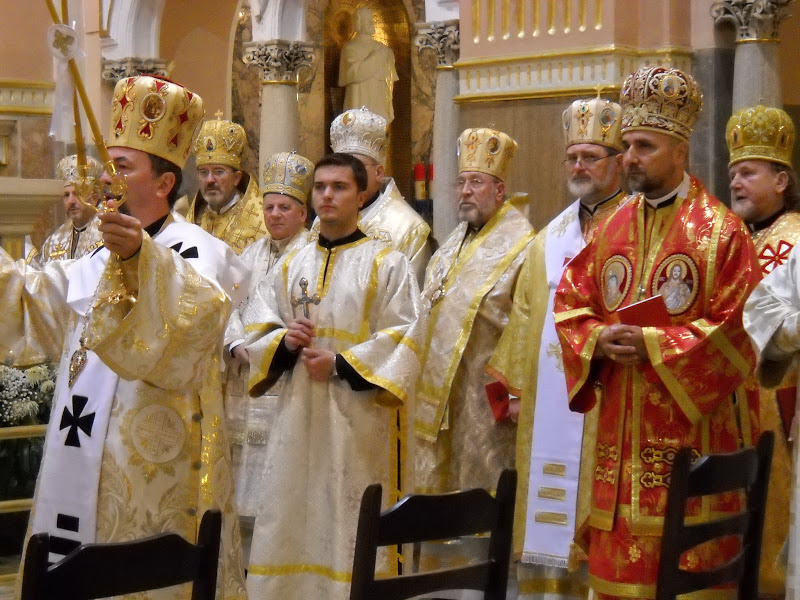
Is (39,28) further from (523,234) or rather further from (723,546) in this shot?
(723,546)

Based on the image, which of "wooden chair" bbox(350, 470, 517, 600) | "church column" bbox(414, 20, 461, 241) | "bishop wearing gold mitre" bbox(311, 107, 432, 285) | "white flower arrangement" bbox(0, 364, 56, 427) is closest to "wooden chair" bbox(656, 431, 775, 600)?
"wooden chair" bbox(350, 470, 517, 600)

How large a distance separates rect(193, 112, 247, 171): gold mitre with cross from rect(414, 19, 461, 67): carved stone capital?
2.16 m

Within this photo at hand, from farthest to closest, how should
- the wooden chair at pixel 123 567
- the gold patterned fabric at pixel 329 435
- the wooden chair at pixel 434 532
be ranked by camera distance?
the gold patterned fabric at pixel 329 435
the wooden chair at pixel 434 532
the wooden chair at pixel 123 567

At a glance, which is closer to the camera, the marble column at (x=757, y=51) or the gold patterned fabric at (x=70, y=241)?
the gold patterned fabric at (x=70, y=241)

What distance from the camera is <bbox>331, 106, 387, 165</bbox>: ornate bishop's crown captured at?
696 centimetres

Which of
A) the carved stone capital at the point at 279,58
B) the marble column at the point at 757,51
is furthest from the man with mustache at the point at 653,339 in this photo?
the carved stone capital at the point at 279,58

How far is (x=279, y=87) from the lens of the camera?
11.5m

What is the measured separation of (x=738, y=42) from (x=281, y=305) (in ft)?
11.7

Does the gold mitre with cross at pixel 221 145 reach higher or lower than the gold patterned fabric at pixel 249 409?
higher

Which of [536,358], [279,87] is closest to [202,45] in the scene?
[279,87]

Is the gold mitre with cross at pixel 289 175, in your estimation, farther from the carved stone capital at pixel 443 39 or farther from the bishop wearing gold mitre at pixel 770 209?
the carved stone capital at pixel 443 39

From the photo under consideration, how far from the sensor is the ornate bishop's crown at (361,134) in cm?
696

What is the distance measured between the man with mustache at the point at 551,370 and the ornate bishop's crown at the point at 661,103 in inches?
43.4

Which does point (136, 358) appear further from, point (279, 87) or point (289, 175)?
point (279, 87)
